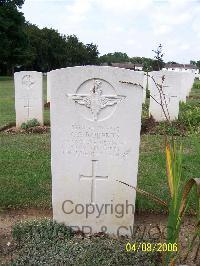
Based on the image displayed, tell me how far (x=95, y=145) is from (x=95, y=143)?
2cm

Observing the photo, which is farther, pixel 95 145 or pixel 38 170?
pixel 38 170

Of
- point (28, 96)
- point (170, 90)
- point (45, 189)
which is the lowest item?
point (45, 189)

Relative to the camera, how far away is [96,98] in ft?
13.4

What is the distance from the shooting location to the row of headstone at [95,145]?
4035 millimetres

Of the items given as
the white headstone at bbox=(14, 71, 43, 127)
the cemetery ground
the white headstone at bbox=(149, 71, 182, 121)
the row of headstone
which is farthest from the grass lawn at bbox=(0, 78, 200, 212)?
the white headstone at bbox=(149, 71, 182, 121)

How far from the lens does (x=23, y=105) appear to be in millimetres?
10883

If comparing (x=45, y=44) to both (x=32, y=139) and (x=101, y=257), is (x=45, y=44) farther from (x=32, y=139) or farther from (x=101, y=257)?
(x=101, y=257)

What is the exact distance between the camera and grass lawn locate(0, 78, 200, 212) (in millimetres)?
5203

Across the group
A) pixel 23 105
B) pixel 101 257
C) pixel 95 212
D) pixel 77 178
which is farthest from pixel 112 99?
pixel 23 105

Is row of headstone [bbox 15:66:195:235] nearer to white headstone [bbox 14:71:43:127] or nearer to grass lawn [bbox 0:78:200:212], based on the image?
grass lawn [bbox 0:78:200:212]

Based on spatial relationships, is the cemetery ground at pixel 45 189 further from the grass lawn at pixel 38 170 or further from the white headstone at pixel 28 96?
the white headstone at pixel 28 96

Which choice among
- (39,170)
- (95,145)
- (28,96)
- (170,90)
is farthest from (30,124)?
(95,145)

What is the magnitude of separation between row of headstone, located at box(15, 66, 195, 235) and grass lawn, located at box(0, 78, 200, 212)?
2.22 feet

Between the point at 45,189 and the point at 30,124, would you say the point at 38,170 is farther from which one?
the point at 30,124
